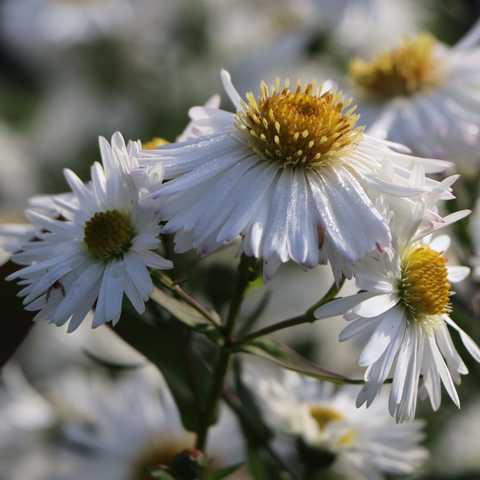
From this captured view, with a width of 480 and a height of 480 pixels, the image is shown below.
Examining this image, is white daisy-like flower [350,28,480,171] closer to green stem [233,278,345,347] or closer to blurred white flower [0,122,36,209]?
green stem [233,278,345,347]

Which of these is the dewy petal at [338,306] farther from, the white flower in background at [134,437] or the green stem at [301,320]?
the white flower in background at [134,437]

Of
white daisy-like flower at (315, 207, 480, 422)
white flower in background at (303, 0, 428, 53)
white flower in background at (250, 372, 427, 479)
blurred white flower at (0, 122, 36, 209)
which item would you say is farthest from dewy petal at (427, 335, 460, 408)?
blurred white flower at (0, 122, 36, 209)

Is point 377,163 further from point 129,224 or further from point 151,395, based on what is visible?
point 151,395

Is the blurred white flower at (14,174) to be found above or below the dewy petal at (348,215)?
above

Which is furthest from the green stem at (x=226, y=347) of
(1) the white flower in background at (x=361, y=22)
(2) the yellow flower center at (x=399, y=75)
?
(1) the white flower in background at (x=361, y=22)

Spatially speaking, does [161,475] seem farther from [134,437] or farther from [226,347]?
[134,437]

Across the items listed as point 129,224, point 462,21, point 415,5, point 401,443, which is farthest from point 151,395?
point 415,5

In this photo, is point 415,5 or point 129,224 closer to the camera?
point 129,224
